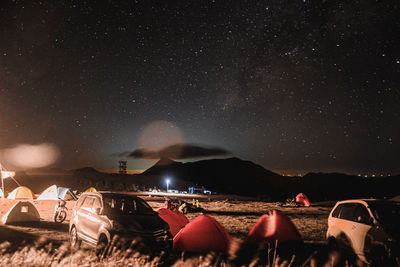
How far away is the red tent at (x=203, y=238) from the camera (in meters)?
8.80

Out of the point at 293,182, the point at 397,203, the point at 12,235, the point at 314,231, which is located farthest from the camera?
the point at 293,182

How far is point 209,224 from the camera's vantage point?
29.5 feet

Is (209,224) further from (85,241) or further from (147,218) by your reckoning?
(85,241)

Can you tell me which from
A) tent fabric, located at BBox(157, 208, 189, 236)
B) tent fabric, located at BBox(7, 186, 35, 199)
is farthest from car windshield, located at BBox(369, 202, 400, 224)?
tent fabric, located at BBox(7, 186, 35, 199)

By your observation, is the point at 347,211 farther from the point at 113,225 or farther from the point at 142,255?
the point at 113,225

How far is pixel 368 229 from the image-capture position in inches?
270

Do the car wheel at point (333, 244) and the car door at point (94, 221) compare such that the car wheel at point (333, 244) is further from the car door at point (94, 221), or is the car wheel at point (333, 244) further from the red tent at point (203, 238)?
the car door at point (94, 221)

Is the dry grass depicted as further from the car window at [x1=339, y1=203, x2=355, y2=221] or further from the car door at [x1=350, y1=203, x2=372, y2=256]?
the car window at [x1=339, y1=203, x2=355, y2=221]

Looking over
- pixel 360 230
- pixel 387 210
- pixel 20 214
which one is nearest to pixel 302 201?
pixel 387 210

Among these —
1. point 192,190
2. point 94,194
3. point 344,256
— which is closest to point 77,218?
point 94,194

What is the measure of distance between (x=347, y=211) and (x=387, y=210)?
100cm

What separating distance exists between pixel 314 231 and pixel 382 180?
16863cm

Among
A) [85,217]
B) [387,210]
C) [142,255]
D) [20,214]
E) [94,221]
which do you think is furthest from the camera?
[20,214]

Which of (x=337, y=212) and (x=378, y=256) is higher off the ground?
(x=337, y=212)
